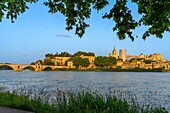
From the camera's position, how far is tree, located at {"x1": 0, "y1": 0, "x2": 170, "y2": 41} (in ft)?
16.3

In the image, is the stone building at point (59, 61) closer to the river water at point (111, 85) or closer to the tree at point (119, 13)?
the river water at point (111, 85)

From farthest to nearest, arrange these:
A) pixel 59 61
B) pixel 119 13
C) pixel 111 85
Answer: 1. pixel 59 61
2. pixel 111 85
3. pixel 119 13

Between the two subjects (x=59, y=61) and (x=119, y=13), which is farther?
(x=59, y=61)

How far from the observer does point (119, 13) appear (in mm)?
6258

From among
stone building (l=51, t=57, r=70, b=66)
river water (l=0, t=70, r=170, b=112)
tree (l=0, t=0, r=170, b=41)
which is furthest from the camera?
stone building (l=51, t=57, r=70, b=66)

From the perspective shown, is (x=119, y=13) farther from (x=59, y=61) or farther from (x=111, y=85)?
(x=59, y=61)

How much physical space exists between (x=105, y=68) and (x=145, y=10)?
16726 cm

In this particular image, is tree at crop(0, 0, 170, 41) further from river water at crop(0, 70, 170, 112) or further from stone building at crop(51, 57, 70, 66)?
stone building at crop(51, 57, 70, 66)

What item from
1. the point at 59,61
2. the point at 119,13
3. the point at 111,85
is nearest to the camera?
the point at 119,13

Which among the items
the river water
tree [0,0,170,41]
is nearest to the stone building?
the river water

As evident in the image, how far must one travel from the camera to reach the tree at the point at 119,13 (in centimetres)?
496

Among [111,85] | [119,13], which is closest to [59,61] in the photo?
[111,85]

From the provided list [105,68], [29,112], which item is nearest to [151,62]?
[105,68]

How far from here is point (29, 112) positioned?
993 cm
